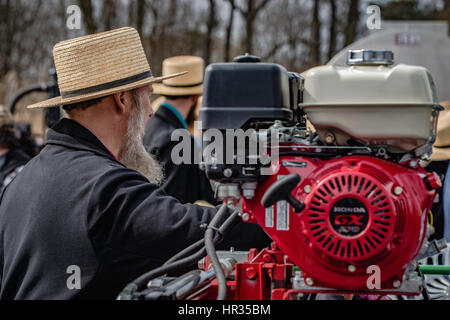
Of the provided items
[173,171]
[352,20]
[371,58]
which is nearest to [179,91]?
[173,171]

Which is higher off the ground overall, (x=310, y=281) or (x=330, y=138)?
(x=330, y=138)

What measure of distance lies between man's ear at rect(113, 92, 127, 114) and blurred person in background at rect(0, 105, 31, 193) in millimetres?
3670

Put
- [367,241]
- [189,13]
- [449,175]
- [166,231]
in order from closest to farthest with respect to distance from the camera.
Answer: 1. [367,241]
2. [166,231]
3. [449,175]
4. [189,13]

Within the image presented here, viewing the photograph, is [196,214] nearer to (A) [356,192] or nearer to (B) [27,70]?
(A) [356,192]

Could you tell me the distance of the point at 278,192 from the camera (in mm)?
1571

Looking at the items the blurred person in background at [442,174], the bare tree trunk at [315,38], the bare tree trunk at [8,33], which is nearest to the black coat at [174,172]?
Result: the blurred person in background at [442,174]

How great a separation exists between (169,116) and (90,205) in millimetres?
2666

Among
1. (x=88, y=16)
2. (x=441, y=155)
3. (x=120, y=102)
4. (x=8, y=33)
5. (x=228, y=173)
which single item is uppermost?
(x=8, y=33)

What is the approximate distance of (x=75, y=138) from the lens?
212 cm

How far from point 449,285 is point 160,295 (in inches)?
72.5

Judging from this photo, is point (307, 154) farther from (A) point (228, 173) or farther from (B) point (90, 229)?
(B) point (90, 229)

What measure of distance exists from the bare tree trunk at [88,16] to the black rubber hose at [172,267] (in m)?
8.15

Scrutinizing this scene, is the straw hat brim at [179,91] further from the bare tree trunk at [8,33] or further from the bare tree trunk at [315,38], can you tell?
the bare tree trunk at [8,33]
